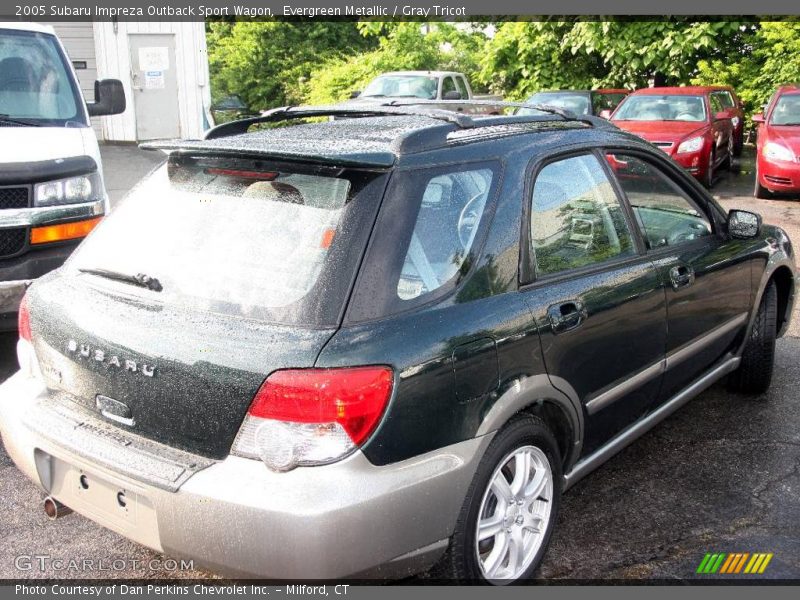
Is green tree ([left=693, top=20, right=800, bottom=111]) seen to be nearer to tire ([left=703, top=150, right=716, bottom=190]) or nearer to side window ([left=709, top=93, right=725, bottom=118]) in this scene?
side window ([left=709, top=93, right=725, bottom=118])

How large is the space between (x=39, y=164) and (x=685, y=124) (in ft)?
35.7

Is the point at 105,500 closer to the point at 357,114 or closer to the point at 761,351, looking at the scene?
the point at 357,114

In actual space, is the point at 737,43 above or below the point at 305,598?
above

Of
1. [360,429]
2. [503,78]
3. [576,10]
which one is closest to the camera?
[360,429]

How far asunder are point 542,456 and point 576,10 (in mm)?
19758

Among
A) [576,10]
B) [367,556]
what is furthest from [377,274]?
[576,10]

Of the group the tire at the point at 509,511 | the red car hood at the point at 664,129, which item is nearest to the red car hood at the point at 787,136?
the red car hood at the point at 664,129

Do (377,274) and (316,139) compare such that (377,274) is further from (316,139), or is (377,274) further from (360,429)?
(316,139)

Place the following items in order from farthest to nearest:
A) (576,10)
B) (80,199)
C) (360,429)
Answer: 1. (576,10)
2. (80,199)
3. (360,429)

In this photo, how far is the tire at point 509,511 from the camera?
9.02 feet

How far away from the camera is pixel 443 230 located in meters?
2.82

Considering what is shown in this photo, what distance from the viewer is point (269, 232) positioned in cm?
273

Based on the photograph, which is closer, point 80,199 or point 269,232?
point 269,232

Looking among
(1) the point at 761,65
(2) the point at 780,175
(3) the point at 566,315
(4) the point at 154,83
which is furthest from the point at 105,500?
(1) the point at 761,65
